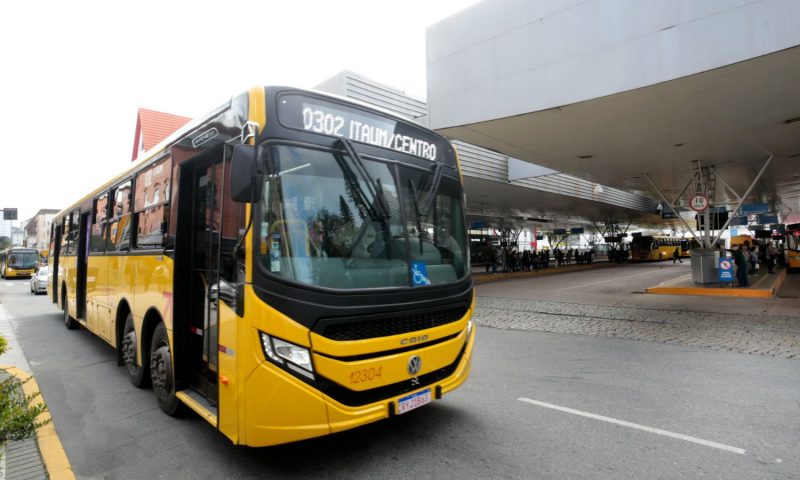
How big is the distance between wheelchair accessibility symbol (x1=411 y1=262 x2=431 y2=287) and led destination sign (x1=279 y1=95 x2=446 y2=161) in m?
1.05

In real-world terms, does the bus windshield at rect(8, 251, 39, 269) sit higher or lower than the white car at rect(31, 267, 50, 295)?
higher

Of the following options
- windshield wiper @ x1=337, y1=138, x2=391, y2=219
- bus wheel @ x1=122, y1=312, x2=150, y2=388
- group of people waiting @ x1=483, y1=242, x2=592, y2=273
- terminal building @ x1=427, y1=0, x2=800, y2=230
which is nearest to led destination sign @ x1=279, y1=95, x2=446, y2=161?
windshield wiper @ x1=337, y1=138, x2=391, y2=219

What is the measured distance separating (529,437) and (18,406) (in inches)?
155

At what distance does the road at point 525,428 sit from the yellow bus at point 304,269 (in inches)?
18.4

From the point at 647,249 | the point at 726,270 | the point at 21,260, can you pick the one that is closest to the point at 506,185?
the point at 726,270

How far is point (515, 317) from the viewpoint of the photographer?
451 inches

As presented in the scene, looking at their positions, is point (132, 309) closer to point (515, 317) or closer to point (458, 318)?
point (458, 318)

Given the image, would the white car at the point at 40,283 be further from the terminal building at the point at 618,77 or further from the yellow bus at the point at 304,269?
the yellow bus at the point at 304,269

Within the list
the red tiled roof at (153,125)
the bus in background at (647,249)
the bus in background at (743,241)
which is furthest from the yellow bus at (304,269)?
the bus in background at (647,249)

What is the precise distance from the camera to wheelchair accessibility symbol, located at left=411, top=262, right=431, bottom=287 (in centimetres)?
368

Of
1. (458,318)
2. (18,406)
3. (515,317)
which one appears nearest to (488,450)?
(458,318)

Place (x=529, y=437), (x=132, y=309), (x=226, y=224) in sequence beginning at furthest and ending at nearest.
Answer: (x=132, y=309)
(x=529, y=437)
(x=226, y=224)

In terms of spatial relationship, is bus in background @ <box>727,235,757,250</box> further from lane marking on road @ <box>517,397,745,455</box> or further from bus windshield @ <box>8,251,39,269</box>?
bus windshield @ <box>8,251,39,269</box>

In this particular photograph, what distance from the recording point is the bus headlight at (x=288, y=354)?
304 cm
